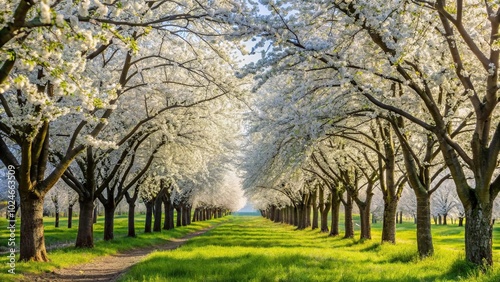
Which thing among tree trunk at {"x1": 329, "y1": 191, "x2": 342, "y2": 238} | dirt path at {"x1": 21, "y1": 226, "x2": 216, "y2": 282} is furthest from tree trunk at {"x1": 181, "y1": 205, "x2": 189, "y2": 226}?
dirt path at {"x1": 21, "y1": 226, "x2": 216, "y2": 282}

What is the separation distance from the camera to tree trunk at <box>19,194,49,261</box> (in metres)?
13.3

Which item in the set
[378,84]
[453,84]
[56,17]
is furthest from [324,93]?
[56,17]

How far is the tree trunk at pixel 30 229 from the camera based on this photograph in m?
13.3

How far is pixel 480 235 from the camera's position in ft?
32.9

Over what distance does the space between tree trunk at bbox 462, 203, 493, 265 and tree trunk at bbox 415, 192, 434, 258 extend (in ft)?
11.8

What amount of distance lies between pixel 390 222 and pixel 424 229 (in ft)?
17.9

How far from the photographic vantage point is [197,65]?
1570cm

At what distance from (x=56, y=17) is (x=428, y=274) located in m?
9.77

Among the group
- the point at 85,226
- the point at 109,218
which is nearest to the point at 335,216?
the point at 109,218

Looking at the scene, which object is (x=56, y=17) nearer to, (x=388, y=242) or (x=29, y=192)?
(x=29, y=192)

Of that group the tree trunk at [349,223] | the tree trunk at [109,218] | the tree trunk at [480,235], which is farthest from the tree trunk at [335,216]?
the tree trunk at [480,235]

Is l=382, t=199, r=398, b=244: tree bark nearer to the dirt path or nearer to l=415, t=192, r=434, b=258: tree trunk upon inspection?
l=415, t=192, r=434, b=258: tree trunk

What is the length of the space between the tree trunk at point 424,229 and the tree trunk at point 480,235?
3.59 metres

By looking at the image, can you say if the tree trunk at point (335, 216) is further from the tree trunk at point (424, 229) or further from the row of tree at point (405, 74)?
the tree trunk at point (424, 229)
